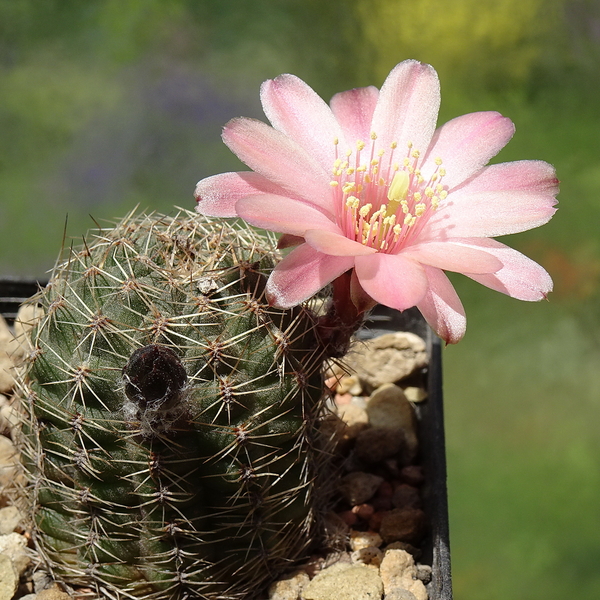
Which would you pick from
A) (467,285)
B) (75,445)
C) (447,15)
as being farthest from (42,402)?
(447,15)

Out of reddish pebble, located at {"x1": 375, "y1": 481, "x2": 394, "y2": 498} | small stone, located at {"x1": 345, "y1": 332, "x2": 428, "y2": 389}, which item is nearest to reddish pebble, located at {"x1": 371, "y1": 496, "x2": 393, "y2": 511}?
reddish pebble, located at {"x1": 375, "y1": 481, "x2": 394, "y2": 498}

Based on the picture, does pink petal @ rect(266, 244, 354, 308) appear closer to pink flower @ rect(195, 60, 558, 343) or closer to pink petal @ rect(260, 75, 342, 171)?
pink flower @ rect(195, 60, 558, 343)

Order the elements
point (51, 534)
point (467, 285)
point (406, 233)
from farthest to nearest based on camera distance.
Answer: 1. point (467, 285)
2. point (51, 534)
3. point (406, 233)

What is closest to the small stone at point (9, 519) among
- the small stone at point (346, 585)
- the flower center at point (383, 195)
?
the small stone at point (346, 585)

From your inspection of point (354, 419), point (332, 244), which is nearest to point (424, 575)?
point (354, 419)

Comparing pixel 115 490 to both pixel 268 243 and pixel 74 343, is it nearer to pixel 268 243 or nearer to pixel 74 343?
pixel 74 343

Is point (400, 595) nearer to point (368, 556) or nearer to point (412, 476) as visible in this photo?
point (368, 556)

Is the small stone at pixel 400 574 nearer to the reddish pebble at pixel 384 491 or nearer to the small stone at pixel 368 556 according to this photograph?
the small stone at pixel 368 556
